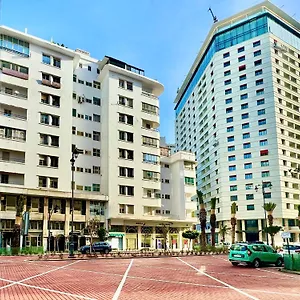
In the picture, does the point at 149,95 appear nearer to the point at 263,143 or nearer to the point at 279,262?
the point at 263,143

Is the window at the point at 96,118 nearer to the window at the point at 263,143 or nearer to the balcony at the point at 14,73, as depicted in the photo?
the balcony at the point at 14,73

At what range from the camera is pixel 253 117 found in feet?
290

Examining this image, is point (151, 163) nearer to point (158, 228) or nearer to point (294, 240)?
point (158, 228)

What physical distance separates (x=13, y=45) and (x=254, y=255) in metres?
42.0

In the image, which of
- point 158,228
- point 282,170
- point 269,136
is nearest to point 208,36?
point 269,136

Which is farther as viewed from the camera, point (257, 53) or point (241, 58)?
point (241, 58)

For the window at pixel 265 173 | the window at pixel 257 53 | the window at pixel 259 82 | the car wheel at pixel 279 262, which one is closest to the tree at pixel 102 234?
the car wheel at pixel 279 262

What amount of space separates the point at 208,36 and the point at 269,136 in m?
33.1

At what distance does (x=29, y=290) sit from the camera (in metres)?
12.5

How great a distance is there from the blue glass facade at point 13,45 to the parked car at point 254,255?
40.1 meters

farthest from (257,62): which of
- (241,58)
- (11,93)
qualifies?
(11,93)

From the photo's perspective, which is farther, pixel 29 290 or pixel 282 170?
pixel 282 170

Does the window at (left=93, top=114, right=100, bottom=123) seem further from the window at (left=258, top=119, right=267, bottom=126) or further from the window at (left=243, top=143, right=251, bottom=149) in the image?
the window at (left=258, top=119, right=267, bottom=126)

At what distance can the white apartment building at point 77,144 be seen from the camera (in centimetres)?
4900
